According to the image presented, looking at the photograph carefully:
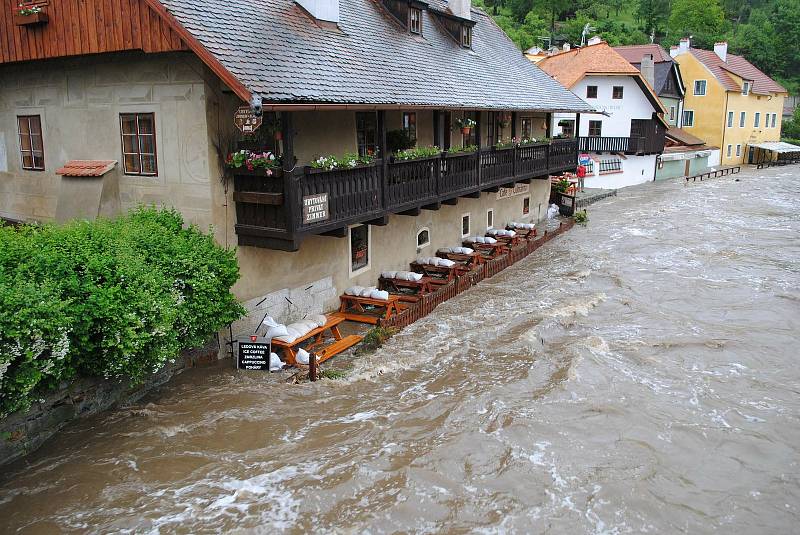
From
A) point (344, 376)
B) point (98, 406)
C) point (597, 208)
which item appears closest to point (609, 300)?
point (344, 376)

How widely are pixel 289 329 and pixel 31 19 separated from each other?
735 cm

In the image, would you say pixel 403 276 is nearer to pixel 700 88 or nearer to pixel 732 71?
pixel 700 88

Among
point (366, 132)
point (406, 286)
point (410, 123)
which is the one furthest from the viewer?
point (410, 123)

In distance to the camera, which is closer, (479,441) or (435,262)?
(479,441)

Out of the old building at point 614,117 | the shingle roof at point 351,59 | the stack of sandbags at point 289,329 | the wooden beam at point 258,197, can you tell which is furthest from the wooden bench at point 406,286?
the old building at point 614,117

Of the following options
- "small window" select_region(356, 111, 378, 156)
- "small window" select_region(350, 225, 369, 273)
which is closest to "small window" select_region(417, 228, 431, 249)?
"small window" select_region(350, 225, 369, 273)

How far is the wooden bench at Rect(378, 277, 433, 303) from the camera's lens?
16266mm

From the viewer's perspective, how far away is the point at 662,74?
46906 millimetres

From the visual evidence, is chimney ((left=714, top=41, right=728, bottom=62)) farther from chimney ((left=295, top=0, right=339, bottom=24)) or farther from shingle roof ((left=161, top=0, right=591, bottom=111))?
chimney ((left=295, top=0, right=339, bottom=24))

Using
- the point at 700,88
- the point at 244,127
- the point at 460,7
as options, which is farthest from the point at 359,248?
the point at 700,88

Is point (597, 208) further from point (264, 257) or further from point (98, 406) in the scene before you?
point (98, 406)

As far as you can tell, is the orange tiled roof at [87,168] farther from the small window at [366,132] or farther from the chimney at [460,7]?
the chimney at [460,7]

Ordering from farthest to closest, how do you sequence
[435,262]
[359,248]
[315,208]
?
[435,262]
[359,248]
[315,208]

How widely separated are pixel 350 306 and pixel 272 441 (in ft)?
19.1
